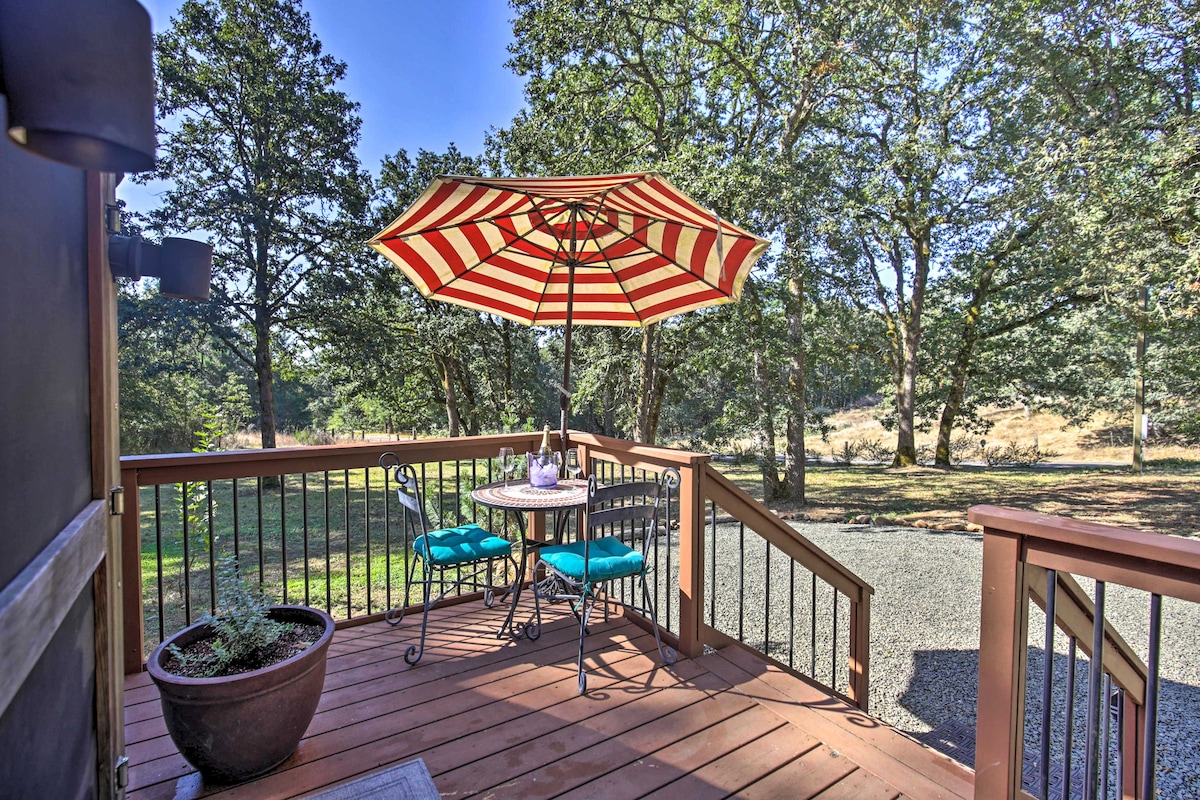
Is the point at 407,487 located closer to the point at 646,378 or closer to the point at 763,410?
the point at 646,378

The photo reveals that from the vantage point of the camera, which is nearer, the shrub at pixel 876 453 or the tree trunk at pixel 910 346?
the tree trunk at pixel 910 346

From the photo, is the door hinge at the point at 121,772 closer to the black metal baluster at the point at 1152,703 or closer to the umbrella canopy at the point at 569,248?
the umbrella canopy at the point at 569,248

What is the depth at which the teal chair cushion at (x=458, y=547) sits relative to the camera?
2686mm

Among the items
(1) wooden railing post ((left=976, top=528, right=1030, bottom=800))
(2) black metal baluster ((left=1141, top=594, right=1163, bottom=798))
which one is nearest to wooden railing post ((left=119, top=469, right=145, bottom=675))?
(1) wooden railing post ((left=976, top=528, right=1030, bottom=800))

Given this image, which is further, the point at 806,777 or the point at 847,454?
the point at 847,454

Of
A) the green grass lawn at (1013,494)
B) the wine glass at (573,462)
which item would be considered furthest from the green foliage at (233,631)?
the green grass lawn at (1013,494)

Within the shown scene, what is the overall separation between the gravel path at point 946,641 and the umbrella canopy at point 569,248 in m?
2.11

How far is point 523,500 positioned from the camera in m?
2.77

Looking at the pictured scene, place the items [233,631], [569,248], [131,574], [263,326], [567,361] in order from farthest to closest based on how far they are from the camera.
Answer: [263,326]
[569,248]
[567,361]
[131,574]
[233,631]

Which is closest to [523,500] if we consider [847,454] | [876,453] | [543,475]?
[543,475]

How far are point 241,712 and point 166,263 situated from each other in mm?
1402

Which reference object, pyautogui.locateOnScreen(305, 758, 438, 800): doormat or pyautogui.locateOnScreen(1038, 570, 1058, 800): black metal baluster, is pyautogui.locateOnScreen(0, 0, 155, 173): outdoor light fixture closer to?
pyautogui.locateOnScreen(305, 758, 438, 800): doormat

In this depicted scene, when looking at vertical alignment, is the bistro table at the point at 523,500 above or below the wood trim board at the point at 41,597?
below

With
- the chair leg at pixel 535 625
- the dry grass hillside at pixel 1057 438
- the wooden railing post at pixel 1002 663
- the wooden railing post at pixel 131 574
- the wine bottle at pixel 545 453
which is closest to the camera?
the wooden railing post at pixel 1002 663
